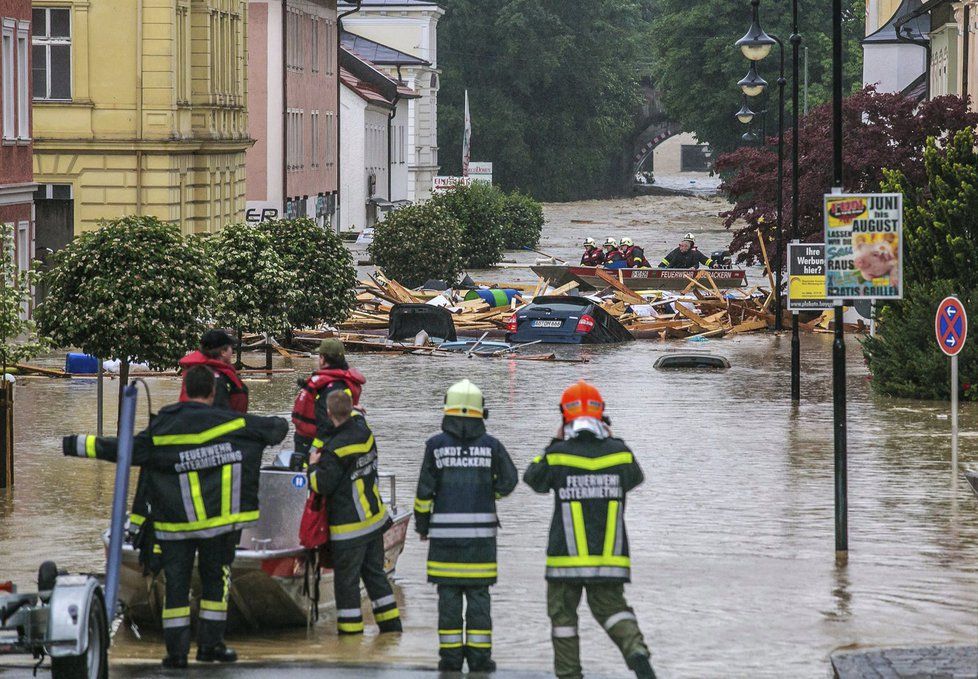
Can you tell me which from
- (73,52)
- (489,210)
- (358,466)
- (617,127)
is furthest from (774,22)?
(358,466)

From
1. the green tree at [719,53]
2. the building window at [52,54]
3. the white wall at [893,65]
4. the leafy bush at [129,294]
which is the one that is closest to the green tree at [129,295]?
the leafy bush at [129,294]

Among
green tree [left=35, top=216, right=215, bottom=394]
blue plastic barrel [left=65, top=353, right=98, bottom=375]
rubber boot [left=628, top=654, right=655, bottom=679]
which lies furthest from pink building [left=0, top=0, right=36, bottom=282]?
rubber boot [left=628, top=654, right=655, bottom=679]

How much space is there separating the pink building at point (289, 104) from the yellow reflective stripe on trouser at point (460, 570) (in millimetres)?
49736

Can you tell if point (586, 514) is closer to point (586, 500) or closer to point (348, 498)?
point (586, 500)

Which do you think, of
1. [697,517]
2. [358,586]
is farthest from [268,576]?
[697,517]

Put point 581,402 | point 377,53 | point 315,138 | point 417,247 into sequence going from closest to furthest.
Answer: point 581,402 < point 417,247 < point 315,138 < point 377,53

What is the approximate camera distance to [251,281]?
30.9 metres

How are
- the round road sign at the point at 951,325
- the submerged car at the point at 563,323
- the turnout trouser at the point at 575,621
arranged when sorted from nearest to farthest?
the turnout trouser at the point at 575,621 → the round road sign at the point at 951,325 → the submerged car at the point at 563,323

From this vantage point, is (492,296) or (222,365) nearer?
(222,365)

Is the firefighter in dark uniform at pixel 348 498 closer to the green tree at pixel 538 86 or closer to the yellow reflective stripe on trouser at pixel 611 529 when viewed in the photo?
the yellow reflective stripe on trouser at pixel 611 529

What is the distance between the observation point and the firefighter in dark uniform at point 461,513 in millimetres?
11031

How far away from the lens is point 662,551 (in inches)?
614

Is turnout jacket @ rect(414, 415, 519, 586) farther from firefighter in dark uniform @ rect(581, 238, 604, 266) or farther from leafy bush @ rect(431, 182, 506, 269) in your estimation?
leafy bush @ rect(431, 182, 506, 269)

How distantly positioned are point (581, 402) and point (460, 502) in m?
1.10
